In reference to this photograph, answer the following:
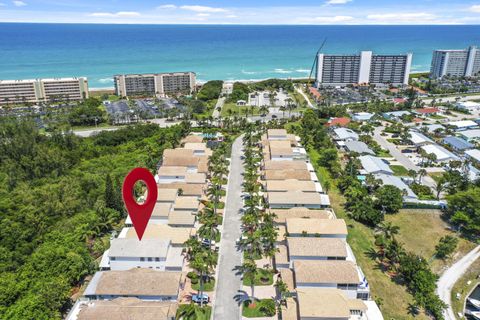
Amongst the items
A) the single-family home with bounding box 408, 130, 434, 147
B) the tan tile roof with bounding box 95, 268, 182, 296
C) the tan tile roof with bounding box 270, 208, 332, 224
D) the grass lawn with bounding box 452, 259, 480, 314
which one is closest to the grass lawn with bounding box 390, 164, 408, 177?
the single-family home with bounding box 408, 130, 434, 147

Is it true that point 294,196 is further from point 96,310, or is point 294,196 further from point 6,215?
point 6,215

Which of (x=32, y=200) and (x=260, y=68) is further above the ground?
A: (x=260, y=68)

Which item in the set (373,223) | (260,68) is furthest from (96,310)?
(260,68)

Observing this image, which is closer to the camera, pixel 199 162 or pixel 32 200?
pixel 32 200

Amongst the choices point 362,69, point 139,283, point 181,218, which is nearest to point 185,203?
point 181,218

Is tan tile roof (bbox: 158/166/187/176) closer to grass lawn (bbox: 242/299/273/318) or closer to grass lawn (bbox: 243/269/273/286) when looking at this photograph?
grass lawn (bbox: 243/269/273/286)

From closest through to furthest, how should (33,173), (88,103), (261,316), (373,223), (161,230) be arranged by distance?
1. (261,316)
2. (161,230)
3. (373,223)
4. (33,173)
5. (88,103)
